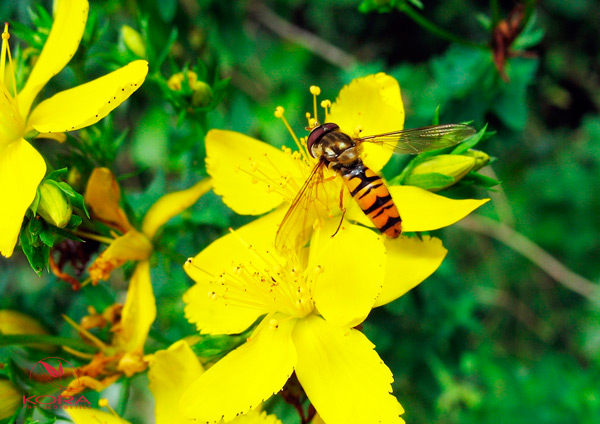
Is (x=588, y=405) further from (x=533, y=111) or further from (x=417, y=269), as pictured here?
(x=533, y=111)

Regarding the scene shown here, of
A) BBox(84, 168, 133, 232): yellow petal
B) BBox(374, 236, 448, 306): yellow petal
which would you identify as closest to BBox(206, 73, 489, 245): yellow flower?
BBox(374, 236, 448, 306): yellow petal

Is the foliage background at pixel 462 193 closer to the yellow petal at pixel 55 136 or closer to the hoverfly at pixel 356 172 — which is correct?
the yellow petal at pixel 55 136

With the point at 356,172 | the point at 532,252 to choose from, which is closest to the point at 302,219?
the point at 356,172

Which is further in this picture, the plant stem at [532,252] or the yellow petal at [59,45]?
the plant stem at [532,252]

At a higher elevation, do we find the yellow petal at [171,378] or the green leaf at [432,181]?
the green leaf at [432,181]

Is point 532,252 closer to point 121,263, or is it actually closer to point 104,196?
point 121,263

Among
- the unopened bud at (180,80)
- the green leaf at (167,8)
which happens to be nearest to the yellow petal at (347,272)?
the unopened bud at (180,80)

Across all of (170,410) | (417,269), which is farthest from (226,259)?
(417,269)
